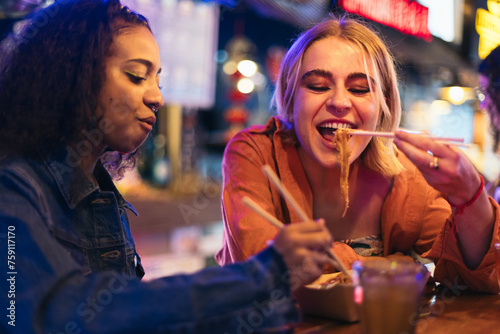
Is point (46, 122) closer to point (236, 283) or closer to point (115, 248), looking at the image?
point (115, 248)

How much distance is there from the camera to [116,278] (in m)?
0.79

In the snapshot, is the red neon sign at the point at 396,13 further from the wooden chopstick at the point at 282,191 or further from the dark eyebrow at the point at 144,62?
the wooden chopstick at the point at 282,191

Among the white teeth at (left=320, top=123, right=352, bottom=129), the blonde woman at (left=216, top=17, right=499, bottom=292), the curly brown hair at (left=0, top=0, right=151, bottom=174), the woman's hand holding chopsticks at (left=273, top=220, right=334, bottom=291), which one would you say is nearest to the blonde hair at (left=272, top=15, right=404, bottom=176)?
the blonde woman at (left=216, top=17, right=499, bottom=292)

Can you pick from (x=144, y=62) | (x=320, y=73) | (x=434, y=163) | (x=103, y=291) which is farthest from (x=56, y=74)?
(x=434, y=163)

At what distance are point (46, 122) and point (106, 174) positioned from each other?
0.33 m

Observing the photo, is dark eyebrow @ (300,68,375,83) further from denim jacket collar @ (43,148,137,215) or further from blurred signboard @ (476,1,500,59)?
blurred signboard @ (476,1,500,59)

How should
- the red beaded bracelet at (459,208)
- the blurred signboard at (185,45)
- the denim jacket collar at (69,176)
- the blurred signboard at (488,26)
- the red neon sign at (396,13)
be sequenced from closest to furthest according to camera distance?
the denim jacket collar at (69,176) → the red beaded bracelet at (459,208) → the red neon sign at (396,13) → the blurred signboard at (185,45) → the blurred signboard at (488,26)

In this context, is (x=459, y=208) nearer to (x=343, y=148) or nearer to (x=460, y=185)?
(x=460, y=185)

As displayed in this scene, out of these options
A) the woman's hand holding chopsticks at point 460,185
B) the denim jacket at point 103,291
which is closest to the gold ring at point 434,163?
the woman's hand holding chopsticks at point 460,185

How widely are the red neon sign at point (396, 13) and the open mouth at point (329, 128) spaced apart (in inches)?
70.1

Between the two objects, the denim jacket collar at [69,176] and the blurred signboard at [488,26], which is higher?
the blurred signboard at [488,26]

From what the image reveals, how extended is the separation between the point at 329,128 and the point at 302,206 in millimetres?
289

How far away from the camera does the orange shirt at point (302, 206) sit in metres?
1.36

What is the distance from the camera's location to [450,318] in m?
1.12
